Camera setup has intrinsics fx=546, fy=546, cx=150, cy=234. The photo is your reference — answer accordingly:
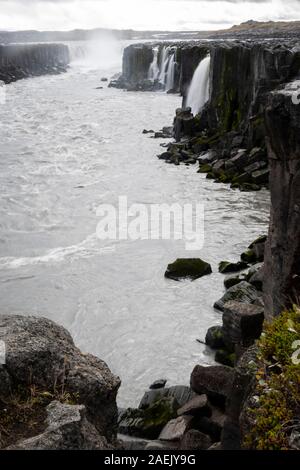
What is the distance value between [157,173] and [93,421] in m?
19.7

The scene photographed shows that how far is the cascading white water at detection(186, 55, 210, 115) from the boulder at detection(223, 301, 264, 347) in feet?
86.9

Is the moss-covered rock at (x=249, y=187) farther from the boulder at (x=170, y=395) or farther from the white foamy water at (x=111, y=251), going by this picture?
the boulder at (x=170, y=395)

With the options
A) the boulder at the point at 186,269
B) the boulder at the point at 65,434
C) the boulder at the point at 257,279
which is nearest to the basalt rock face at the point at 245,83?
the boulder at the point at 186,269

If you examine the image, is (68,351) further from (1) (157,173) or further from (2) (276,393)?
(1) (157,173)

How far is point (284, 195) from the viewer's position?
855cm

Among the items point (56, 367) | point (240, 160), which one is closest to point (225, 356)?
point (56, 367)

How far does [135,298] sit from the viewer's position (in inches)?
511

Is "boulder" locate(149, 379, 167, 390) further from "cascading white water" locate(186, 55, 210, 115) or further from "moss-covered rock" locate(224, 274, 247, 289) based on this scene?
"cascading white water" locate(186, 55, 210, 115)

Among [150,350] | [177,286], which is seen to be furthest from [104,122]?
[150,350]

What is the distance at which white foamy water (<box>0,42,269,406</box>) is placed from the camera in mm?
11109

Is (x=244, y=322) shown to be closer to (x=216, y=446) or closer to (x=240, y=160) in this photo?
(x=216, y=446)

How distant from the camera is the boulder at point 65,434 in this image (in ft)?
14.3

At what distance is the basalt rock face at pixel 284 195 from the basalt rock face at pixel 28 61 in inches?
2677

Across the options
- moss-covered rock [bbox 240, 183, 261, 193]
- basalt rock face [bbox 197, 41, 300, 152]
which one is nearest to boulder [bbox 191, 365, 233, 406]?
moss-covered rock [bbox 240, 183, 261, 193]
